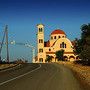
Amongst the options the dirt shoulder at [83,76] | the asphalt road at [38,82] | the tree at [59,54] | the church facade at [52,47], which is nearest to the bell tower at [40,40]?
the church facade at [52,47]

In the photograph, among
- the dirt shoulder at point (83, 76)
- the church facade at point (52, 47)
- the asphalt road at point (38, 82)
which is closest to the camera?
the asphalt road at point (38, 82)

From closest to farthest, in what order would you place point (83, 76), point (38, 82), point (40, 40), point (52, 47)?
point (38, 82)
point (83, 76)
point (52, 47)
point (40, 40)

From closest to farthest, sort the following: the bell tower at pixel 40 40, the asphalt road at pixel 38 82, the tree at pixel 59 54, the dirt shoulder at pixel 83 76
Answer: the asphalt road at pixel 38 82
the dirt shoulder at pixel 83 76
the tree at pixel 59 54
the bell tower at pixel 40 40

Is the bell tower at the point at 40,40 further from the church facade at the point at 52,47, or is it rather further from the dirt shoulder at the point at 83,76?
the dirt shoulder at the point at 83,76

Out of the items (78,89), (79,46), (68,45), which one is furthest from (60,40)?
(78,89)

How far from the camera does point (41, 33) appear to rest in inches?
5059

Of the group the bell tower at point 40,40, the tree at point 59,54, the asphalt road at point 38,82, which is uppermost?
the bell tower at point 40,40

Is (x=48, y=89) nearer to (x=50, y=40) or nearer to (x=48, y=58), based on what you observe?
(x=48, y=58)

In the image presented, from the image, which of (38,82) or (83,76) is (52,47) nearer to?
(83,76)

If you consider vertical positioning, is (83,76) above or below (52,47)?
below

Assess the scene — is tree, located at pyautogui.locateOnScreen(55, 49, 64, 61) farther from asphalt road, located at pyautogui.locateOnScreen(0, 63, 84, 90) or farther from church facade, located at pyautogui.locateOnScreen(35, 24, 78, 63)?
asphalt road, located at pyautogui.locateOnScreen(0, 63, 84, 90)

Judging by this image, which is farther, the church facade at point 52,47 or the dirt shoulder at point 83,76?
the church facade at point 52,47

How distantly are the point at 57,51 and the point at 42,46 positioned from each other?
9.14 meters

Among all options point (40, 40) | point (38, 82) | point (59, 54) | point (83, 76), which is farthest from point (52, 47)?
point (38, 82)
